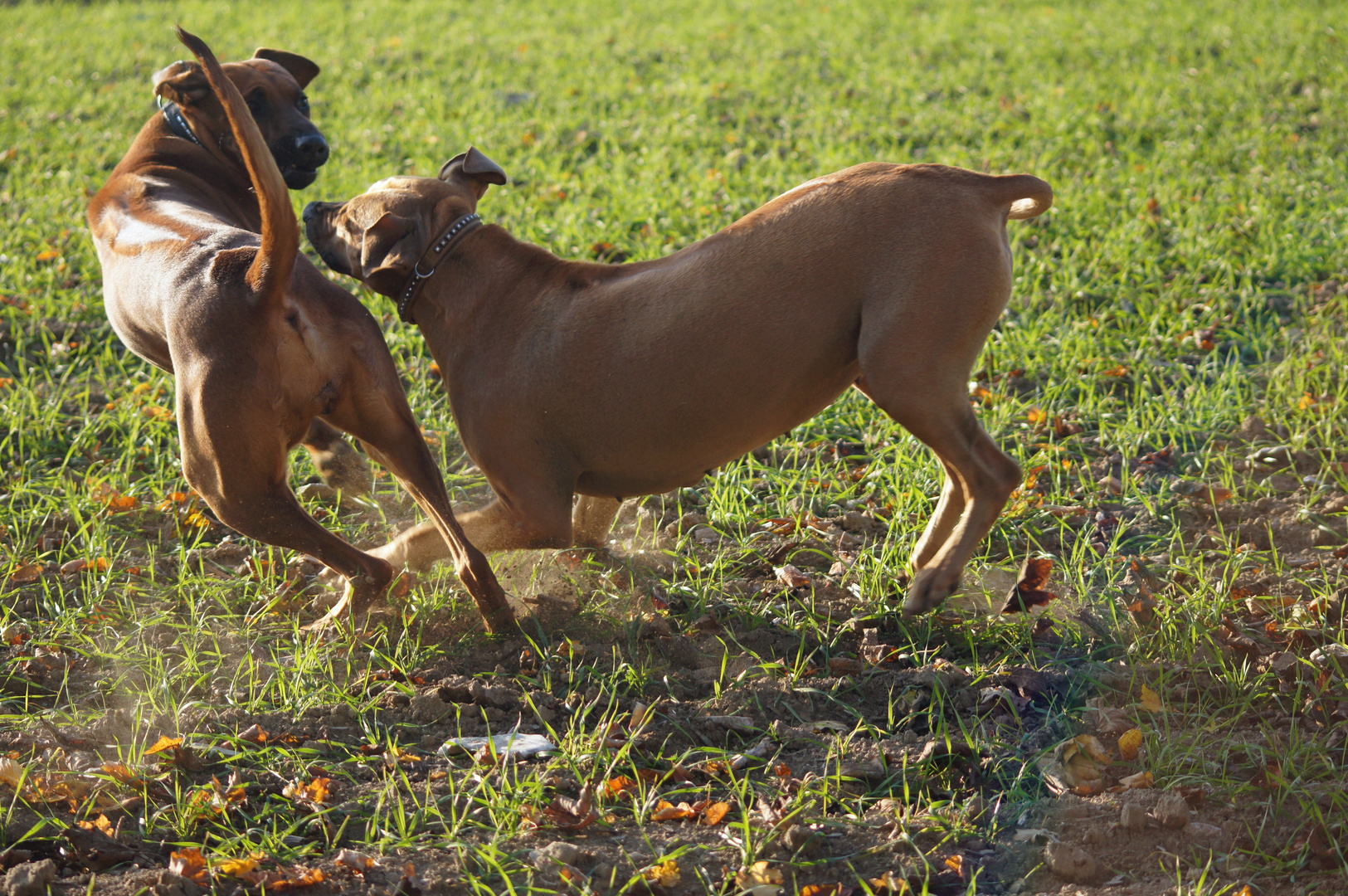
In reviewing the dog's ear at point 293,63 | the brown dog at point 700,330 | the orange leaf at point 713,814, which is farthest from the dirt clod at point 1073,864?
the dog's ear at point 293,63

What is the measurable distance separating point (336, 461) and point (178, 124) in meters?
1.57

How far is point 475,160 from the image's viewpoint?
3.71 m

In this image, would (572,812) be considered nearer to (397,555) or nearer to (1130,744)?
(397,555)

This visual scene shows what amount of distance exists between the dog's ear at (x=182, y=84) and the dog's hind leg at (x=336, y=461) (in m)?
1.40

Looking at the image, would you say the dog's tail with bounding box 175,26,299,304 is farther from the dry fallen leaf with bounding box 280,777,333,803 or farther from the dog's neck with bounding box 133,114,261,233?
the dog's neck with bounding box 133,114,261,233

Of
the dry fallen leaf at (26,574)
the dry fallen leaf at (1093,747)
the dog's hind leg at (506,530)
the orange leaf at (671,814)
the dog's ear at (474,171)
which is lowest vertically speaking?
the dry fallen leaf at (1093,747)

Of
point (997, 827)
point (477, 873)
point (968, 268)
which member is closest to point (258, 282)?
point (477, 873)

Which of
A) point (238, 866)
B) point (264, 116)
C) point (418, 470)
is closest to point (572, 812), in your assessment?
point (238, 866)

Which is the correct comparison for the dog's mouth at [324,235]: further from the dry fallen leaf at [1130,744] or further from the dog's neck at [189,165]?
the dry fallen leaf at [1130,744]

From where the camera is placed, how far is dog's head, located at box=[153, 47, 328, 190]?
4.50 metres

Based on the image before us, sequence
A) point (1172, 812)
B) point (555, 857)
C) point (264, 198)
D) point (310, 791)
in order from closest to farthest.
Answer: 1. point (555, 857)
2. point (1172, 812)
3. point (310, 791)
4. point (264, 198)

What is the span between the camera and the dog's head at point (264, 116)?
14.8 feet

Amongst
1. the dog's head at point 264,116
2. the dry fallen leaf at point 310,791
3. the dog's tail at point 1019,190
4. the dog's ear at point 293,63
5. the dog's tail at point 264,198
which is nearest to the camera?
the dry fallen leaf at point 310,791

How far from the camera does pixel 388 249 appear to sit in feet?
11.2
